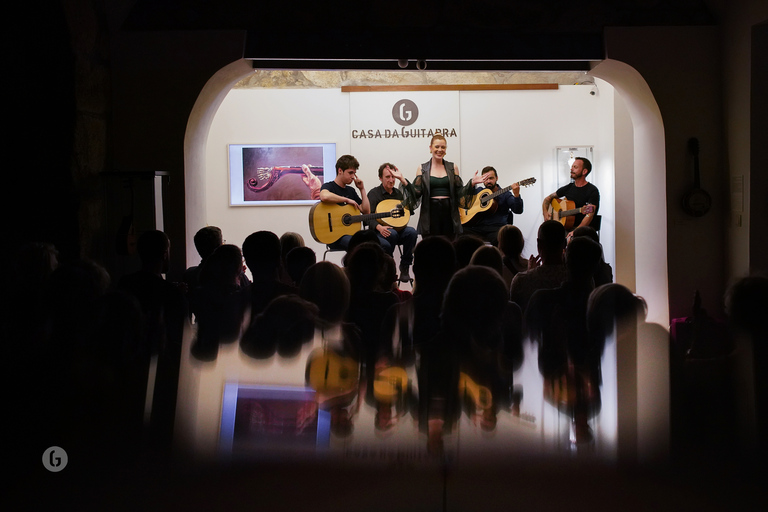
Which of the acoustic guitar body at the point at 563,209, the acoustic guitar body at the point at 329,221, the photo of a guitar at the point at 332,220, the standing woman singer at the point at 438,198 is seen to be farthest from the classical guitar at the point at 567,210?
the acoustic guitar body at the point at 329,221

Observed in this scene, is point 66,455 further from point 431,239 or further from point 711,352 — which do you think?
point 431,239

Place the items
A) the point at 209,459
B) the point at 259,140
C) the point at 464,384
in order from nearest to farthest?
the point at 209,459, the point at 464,384, the point at 259,140

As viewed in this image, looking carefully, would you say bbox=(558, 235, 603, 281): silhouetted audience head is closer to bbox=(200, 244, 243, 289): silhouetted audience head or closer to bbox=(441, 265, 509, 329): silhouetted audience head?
bbox=(441, 265, 509, 329): silhouetted audience head

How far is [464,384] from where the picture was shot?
1.14m

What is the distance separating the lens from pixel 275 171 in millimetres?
6891

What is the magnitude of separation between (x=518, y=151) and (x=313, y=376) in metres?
6.09

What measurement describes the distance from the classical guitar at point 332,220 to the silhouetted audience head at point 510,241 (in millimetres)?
2923

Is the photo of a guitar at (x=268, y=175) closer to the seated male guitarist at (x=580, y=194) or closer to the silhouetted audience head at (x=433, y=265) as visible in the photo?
the seated male guitarist at (x=580, y=194)

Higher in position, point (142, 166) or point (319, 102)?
point (319, 102)

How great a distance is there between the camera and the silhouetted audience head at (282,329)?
4.84 feet

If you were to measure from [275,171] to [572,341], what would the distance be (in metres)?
5.67

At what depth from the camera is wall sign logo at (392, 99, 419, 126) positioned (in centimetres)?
688

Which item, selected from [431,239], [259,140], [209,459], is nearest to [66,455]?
[209,459]

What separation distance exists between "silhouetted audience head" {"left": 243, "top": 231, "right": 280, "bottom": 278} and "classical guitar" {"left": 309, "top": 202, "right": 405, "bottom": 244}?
128 inches
